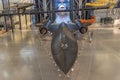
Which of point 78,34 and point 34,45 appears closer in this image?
point 34,45

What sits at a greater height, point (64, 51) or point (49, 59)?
point (64, 51)

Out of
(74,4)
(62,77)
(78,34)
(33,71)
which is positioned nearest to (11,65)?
(33,71)

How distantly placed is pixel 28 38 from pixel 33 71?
4.19 meters

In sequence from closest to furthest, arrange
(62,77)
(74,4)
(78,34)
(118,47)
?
(62,77) → (118,47) → (78,34) → (74,4)

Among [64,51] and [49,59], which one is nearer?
[64,51]

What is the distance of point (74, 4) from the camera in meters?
11.4

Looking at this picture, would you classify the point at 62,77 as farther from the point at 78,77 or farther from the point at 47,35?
the point at 47,35

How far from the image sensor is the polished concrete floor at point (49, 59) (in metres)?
4.82

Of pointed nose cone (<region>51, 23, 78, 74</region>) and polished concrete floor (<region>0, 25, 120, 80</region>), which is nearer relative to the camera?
pointed nose cone (<region>51, 23, 78, 74</region>)

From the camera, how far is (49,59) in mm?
6082

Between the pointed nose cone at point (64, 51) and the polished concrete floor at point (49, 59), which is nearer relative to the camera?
the pointed nose cone at point (64, 51)

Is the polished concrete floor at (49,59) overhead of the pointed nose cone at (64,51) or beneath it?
beneath

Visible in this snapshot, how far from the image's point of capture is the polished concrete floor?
4824mm

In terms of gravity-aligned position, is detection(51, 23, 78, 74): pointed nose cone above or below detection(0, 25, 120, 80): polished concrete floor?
above
